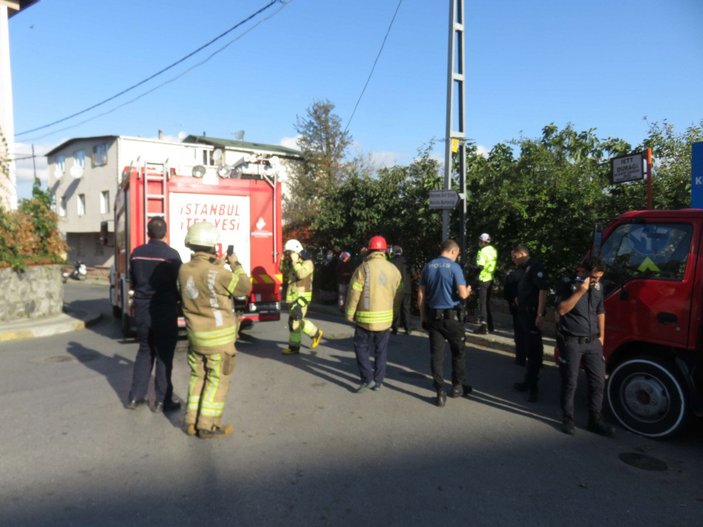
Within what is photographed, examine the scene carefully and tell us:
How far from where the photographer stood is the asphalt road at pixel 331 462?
3359 millimetres

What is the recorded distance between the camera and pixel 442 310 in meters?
5.59

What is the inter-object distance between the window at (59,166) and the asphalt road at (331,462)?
3533 centimetres

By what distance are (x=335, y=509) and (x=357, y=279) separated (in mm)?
2926

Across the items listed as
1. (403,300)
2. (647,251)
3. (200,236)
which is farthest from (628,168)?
(200,236)

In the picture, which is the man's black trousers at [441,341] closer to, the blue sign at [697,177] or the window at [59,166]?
the blue sign at [697,177]

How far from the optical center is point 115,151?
3141 cm

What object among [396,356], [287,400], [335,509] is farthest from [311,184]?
[335,509]

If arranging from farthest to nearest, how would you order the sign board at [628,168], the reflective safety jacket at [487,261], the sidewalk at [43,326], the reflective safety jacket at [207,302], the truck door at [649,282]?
A: the sidewalk at [43,326]
the reflective safety jacket at [487,261]
the sign board at [628,168]
the truck door at [649,282]
the reflective safety jacket at [207,302]

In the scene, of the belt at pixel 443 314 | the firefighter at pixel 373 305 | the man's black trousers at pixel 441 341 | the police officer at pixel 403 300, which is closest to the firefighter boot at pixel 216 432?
the firefighter at pixel 373 305

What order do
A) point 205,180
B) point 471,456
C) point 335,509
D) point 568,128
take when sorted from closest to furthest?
point 335,509, point 471,456, point 205,180, point 568,128

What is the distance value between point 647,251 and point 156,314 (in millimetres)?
4777

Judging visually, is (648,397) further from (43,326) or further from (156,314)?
(43,326)

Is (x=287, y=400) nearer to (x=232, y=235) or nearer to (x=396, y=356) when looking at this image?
(x=396, y=356)

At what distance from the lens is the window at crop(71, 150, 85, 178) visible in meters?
33.6
